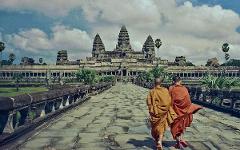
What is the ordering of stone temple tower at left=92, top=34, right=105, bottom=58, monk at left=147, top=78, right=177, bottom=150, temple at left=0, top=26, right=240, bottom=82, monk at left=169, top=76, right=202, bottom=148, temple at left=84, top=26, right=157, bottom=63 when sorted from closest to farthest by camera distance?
1. monk at left=147, top=78, right=177, bottom=150
2. monk at left=169, top=76, right=202, bottom=148
3. temple at left=0, top=26, right=240, bottom=82
4. temple at left=84, top=26, right=157, bottom=63
5. stone temple tower at left=92, top=34, right=105, bottom=58

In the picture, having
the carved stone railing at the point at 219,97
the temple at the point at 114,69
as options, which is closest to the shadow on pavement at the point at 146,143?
the carved stone railing at the point at 219,97

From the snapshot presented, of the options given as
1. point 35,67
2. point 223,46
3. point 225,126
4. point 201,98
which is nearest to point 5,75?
point 35,67

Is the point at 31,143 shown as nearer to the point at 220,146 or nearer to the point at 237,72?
the point at 220,146

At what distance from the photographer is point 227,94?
1769 cm

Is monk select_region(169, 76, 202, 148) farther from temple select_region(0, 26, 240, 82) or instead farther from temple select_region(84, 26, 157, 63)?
temple select_region(84, 26, 157, 63)

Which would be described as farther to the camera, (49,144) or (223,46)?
(223,46)

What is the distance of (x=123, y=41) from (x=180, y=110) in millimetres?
182764

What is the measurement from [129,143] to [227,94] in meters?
10.1

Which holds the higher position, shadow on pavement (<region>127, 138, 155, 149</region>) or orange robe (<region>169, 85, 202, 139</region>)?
A: orange robe (<region>169, 85, 202, 139</region>)

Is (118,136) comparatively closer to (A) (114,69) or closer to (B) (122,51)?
(A) (114,69)

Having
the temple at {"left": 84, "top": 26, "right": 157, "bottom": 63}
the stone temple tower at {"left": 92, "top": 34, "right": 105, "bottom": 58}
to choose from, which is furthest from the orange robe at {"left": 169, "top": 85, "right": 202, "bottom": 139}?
the stone temple tower at {"left": 92, "top": 34, "right": 105, "bottom": 58}

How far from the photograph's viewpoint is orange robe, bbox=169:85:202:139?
848cm

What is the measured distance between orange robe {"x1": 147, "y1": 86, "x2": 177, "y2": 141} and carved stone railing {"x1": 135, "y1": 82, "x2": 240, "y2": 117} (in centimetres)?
772

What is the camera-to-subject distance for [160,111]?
828 cm
